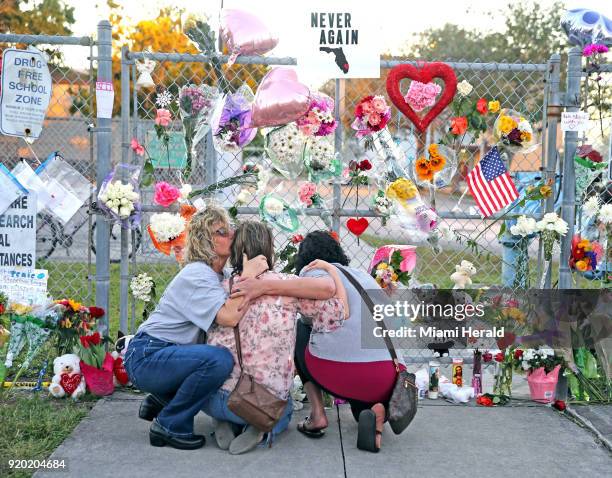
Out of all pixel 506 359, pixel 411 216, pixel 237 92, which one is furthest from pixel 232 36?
pixel 506 359

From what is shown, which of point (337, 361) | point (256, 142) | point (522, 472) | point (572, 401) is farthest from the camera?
point (256, 142)

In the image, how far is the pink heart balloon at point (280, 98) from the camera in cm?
468

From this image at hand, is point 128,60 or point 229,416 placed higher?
point 128,60

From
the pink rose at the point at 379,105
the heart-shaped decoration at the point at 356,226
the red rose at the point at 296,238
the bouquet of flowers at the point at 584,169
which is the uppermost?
the pink rose at the point at 379,105

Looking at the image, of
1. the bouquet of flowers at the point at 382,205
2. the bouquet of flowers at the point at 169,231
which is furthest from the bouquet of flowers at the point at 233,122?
the bouquet of flowers at the point at 382,205

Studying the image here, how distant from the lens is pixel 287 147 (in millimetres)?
4840

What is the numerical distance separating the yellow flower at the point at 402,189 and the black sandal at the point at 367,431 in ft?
5.01

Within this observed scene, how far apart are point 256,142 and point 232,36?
1674mm

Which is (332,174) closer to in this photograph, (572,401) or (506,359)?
(506,359)

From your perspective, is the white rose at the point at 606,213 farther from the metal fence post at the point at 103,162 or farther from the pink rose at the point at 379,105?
the metal fence post at the point at 103,162

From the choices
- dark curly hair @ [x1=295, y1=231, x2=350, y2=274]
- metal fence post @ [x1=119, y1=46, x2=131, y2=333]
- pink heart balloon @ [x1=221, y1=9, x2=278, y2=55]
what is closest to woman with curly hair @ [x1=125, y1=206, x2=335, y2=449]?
dark curly hair @ [x1=295, y1=231, x2=350, y2=274]

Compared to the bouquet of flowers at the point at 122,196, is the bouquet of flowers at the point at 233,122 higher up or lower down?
higher up

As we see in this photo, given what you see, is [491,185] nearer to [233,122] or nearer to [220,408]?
[233,122]

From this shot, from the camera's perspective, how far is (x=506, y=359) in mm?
4832
